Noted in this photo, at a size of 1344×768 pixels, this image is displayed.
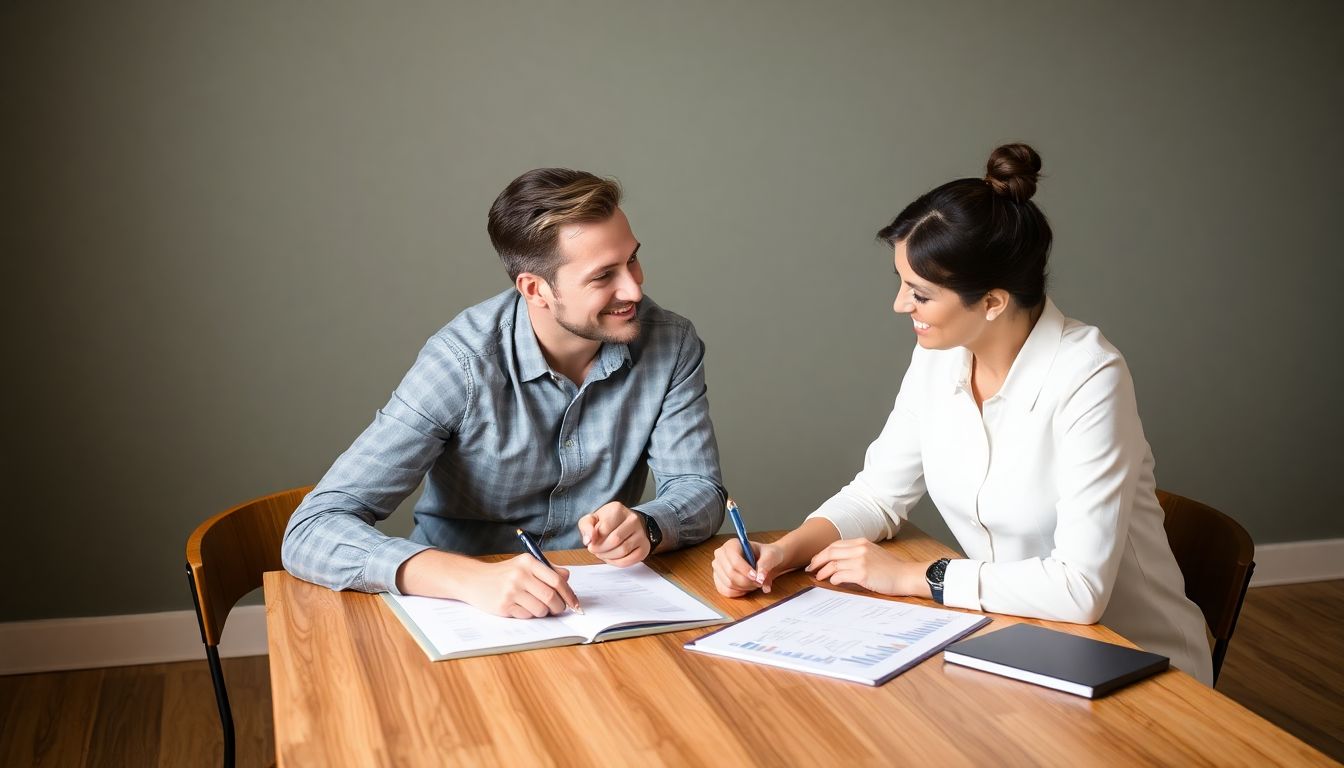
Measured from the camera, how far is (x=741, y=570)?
161cm

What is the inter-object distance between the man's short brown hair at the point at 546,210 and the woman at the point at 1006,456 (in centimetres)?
50

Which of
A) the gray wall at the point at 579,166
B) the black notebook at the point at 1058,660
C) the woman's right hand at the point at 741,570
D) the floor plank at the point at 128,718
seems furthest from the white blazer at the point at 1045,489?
the floor plank at the point at 128,718

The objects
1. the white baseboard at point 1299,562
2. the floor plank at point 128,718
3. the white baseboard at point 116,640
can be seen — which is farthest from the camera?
the white baseboard at point 1299,562

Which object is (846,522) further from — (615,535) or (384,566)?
(384,566)

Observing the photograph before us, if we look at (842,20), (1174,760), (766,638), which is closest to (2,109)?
(842,20)

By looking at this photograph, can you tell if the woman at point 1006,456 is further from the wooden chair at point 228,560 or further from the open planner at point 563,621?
the wooden chair at point 228,560

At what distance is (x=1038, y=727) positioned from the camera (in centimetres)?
119

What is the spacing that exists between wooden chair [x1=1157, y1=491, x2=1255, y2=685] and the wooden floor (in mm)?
1223

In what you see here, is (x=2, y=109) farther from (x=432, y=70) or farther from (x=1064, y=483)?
(x=1064, y=483)

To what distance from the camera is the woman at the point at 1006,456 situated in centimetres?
160

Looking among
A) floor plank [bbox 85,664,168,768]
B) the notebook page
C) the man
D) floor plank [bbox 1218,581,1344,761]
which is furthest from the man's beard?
floor plank [bbox 1218,581,1344,761]

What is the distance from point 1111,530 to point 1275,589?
2923 millimetres

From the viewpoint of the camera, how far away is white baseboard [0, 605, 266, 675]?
3.13 metres

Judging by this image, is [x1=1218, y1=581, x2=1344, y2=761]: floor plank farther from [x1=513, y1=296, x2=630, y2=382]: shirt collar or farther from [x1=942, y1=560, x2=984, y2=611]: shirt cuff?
[x1=513, y1=296, x2=630, y2=382]: shirt collar
